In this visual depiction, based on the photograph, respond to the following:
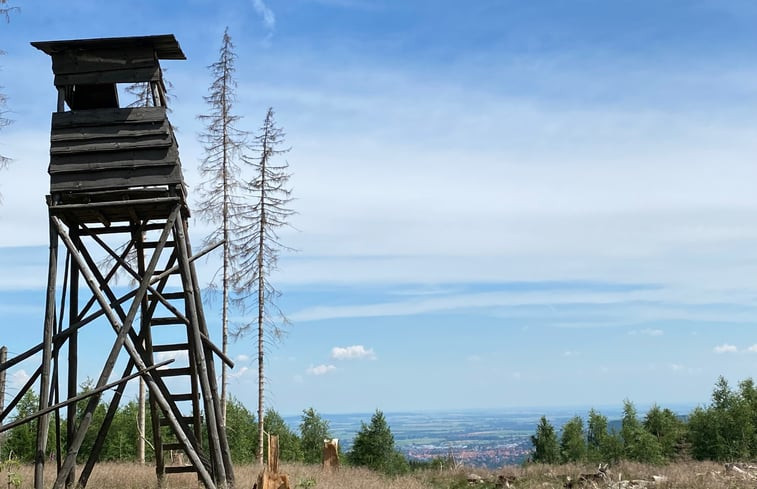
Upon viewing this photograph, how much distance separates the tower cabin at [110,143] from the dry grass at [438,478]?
5034 mm

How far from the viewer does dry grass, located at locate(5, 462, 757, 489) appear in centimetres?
1437

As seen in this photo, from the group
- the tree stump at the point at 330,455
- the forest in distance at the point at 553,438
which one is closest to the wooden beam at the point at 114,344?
the tree stump at the point at 330,455

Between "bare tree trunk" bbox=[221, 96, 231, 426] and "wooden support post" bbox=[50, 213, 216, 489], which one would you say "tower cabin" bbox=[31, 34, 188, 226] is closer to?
"wooden support post" bbox=[50, 213, 216, 489]

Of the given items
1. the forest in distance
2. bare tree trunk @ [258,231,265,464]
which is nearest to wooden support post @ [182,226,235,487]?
bare tree trunk @ [258,231,265,464]

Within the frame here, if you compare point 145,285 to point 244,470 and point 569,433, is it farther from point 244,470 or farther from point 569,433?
point 569,433

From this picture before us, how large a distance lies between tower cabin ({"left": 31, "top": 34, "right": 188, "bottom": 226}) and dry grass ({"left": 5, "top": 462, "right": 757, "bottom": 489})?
5034 millimetres

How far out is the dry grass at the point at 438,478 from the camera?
14367 millimetres

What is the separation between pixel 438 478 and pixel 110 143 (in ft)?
39.5

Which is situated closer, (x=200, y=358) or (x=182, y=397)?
(x=200, y=358)

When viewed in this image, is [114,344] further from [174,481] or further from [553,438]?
[553,438]

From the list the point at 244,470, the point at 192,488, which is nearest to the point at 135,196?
the point at 192,488

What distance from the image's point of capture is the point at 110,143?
13156mm

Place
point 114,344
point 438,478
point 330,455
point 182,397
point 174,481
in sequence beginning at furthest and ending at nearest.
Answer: point 330,455 < point 438,478 < point 174,481 < point 182,397 < point 114,344

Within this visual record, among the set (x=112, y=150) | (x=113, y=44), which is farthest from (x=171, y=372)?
(x=113, y=44)
